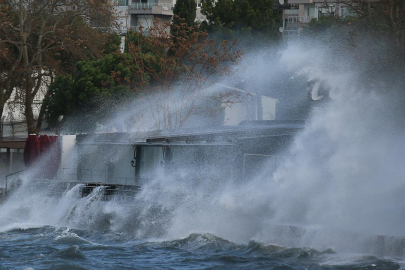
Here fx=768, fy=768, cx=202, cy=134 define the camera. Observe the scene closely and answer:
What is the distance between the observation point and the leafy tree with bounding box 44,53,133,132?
3988 cm

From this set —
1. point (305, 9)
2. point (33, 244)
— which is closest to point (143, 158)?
point (33, 244)

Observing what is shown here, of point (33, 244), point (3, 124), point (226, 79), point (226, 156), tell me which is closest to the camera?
point (33, 244)

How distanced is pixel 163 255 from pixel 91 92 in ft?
69.7

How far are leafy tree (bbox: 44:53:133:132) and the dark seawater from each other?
56.7 ft

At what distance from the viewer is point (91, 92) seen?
3984 centimetres

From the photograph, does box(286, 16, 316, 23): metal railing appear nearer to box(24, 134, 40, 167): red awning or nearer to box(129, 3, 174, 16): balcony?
box(129, 3, 174, 16): balcony

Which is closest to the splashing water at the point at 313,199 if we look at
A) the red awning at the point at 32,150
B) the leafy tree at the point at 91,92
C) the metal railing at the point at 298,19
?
the red awning at the point at 32,150

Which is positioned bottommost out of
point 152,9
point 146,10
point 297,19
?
point 297,19

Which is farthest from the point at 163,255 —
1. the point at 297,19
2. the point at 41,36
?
the point at 297,19

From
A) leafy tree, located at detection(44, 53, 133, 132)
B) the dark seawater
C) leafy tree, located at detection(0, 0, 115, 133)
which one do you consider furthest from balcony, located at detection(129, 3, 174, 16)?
the dark seawater

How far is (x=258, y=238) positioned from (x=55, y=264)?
586cm

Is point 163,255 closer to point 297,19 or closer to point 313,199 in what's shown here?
point 313,199

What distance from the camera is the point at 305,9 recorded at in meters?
73.8

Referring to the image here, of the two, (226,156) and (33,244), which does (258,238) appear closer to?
(226,156)
